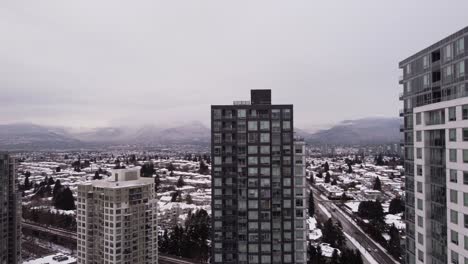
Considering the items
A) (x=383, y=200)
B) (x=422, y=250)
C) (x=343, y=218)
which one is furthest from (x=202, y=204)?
(x=422, y=250)

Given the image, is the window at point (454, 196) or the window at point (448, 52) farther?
the window at point (448, 52)

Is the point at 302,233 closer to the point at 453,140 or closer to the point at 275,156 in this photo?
the point at 275,156

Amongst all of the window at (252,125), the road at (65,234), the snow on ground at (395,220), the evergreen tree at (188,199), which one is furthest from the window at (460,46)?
the evergreen tree at (188,199)

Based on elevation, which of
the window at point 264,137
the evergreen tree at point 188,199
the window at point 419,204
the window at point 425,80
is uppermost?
the window at point 425,80

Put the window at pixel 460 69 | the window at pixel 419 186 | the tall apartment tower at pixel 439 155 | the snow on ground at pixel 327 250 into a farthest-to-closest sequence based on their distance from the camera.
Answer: the snow on ground at pixel 327 250 < the window at pixel 460 69 < the window at pixel 419 186 < the tall apartment tower at pixel 439 155

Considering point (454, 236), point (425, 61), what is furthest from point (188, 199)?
point (454, 236)

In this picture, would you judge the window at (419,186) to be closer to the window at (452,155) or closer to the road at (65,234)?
the window at (452,155)

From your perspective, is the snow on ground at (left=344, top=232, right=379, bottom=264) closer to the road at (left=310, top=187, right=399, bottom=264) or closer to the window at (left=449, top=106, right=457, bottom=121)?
the road at (left=310, top=187, right=399, bottom=264)

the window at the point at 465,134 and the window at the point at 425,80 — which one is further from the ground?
the window at the point at 425,80
